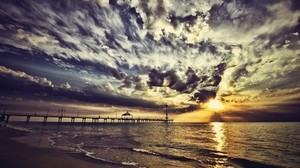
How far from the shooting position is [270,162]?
25094 mm

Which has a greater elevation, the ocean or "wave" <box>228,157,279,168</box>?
the ocean

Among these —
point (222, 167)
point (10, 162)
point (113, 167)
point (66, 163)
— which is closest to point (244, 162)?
point (222, 167)

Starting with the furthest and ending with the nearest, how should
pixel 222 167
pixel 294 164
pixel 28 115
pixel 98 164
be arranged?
pixel 28 115
pixel 294 164
pixel 222 167
pixel 98 164

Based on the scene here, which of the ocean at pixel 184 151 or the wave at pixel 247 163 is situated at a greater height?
the ocean at pixel 184 151

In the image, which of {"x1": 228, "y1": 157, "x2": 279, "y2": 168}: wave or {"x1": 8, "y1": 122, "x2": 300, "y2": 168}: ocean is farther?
{"x1": 8, "y1": 122, "x2": 300, "y2": 168}: ocean

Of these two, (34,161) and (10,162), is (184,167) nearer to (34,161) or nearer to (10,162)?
(34,161)

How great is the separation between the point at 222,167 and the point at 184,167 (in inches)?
175

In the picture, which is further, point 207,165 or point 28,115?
point 28,115

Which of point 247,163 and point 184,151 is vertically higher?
point 184,151

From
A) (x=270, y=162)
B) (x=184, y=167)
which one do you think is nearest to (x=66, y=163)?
(x=184, y=167)

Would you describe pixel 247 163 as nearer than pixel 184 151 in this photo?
Yes

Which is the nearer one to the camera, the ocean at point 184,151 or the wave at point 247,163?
the wave at point 247,163

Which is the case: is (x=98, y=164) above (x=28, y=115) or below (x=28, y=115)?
below

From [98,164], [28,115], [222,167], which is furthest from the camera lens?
[28,115]
